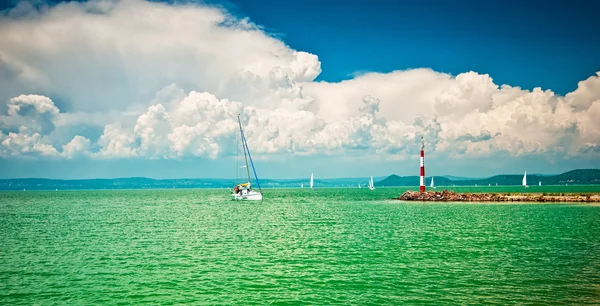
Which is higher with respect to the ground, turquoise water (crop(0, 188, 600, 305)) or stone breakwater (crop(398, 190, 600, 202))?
stone breakwater (crop(398, 190, 600, 202))

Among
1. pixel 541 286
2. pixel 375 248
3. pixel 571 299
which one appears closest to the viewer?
pixel 571 299

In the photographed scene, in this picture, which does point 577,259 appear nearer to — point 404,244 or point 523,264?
point 523,264

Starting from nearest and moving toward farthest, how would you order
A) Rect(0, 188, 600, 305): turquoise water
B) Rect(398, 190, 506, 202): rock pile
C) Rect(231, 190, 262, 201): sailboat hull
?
Rect(0, 188, 600, 305): turquoise water, Rect(398, 190, 506, 202): rock pile, Rect(231, 190, 262, 201): sailboat hull

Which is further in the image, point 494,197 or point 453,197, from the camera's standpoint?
point 453,197

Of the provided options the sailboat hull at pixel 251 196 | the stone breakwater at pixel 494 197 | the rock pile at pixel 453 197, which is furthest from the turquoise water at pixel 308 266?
the sailboat hull at pixel 251 196

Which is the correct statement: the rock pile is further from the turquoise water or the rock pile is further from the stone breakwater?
the turquoise water

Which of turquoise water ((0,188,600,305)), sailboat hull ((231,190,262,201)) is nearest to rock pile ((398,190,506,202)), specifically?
sailboat hull ((231,190,262,201))

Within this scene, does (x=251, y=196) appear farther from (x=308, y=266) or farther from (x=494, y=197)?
(x=308, y=266)

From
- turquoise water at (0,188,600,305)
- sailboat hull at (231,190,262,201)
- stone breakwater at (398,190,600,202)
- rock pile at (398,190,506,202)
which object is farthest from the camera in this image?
sailboat hull at (231,190,262,201)

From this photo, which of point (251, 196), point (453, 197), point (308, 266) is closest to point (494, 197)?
point (453, 197)

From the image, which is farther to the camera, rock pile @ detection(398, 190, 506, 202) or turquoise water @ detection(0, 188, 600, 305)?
rock pile @ detection(398, 190, 506, 202)

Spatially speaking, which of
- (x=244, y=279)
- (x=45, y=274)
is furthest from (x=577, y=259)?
(x=45, y=274)

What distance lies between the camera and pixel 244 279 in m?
28.0

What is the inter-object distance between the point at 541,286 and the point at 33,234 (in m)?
53.9
